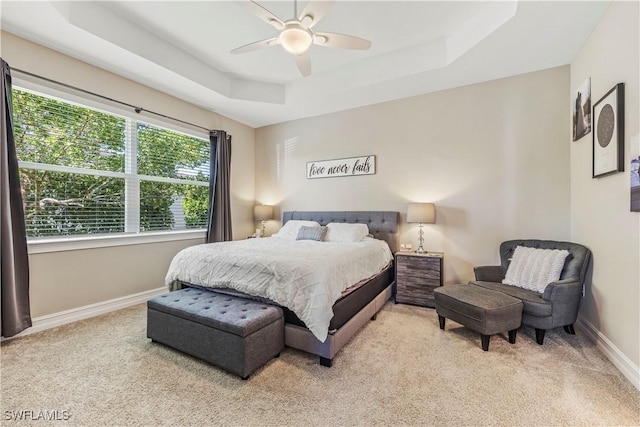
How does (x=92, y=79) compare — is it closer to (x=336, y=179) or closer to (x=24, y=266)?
(x=24, y=266)

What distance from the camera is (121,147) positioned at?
11.3 feet

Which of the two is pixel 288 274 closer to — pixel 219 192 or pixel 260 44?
pixel 260 44

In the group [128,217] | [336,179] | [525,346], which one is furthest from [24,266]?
[525,346]

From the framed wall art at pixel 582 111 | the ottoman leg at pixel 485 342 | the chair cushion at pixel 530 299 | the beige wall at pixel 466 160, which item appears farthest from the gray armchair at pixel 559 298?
the framed wall art at pixel 582 111

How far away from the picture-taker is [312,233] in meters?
3.83

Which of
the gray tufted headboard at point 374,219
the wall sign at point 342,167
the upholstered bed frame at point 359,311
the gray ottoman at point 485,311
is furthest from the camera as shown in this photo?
the wall sign at point 342,167

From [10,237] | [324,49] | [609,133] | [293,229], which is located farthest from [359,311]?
[10,237]

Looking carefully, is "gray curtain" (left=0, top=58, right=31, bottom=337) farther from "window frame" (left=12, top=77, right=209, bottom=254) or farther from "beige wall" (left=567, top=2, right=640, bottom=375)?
"beige wall" (left=567, top=2, right=640, bottom=375)

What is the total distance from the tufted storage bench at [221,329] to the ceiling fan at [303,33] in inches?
85.2

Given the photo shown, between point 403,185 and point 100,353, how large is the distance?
12.7 ft

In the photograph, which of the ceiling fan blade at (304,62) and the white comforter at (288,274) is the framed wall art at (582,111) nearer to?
the white comforter at (288,274)

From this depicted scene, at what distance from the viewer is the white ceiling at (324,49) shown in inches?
95.9

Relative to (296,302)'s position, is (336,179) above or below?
above

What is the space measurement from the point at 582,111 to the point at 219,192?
466cm
